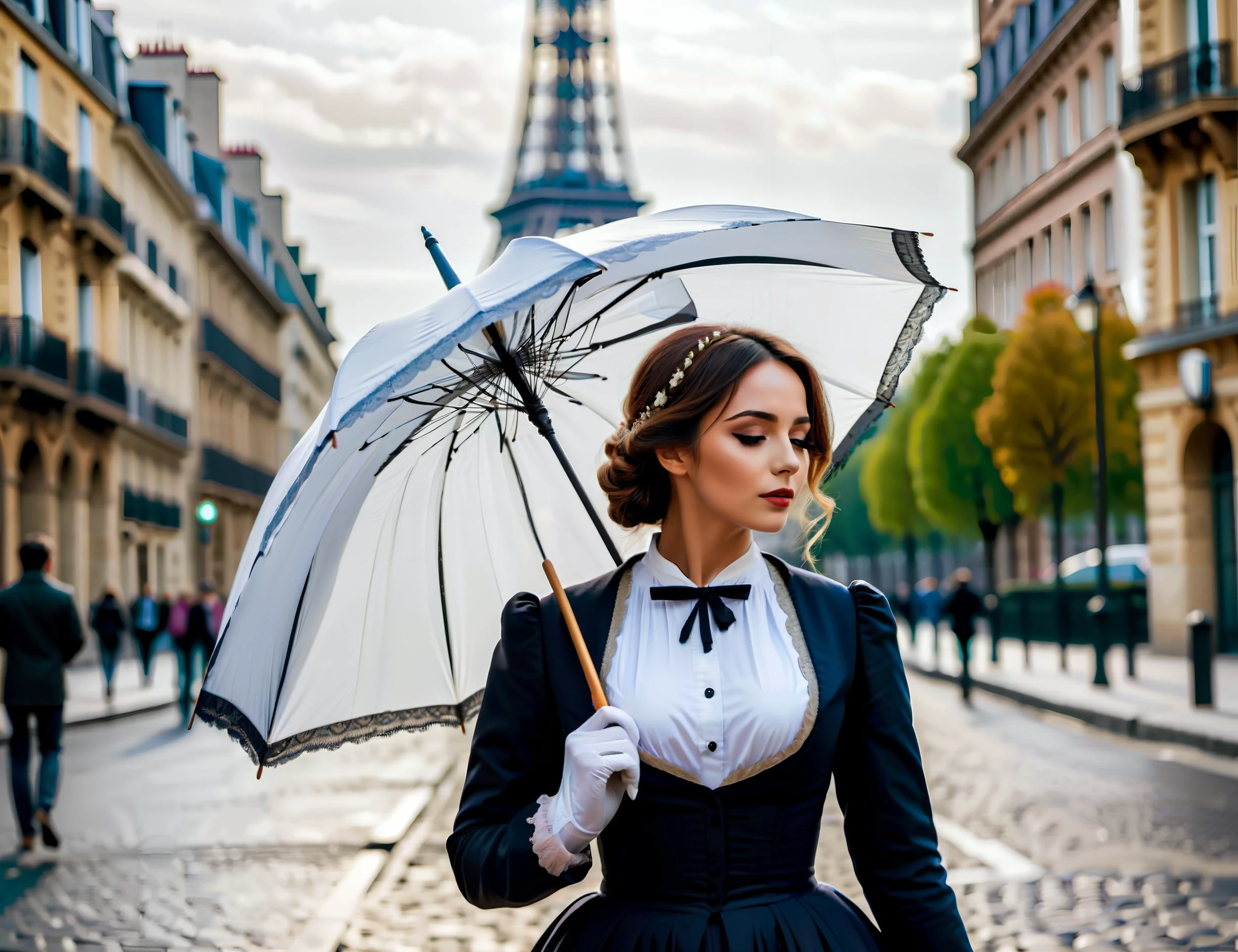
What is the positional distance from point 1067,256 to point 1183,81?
17.2m

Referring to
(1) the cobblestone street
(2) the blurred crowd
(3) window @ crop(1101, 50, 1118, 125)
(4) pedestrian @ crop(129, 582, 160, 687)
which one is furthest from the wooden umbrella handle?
(3) window @ crop(1101, 50, 1118, 125)

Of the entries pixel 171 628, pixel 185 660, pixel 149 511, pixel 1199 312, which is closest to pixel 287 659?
pixel 185 660

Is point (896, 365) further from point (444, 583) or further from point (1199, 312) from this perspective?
point (1199, 312)

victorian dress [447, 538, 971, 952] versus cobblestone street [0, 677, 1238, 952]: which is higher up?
victorian dress [447, 538, 971, 952]

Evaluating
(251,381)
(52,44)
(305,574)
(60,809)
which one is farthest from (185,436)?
(305,574)

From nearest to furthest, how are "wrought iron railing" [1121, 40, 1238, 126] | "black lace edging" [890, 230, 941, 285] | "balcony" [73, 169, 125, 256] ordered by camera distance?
"black lace edging" [890, 230, 941, 285] → "wrought iron railing" [1121, 40, 1238, 126] → "balcony" [73, 169, 125, 256]

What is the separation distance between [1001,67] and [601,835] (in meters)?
49.3

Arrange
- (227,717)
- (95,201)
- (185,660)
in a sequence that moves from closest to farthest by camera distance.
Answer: (227,717) → (185,660) → (95,201)

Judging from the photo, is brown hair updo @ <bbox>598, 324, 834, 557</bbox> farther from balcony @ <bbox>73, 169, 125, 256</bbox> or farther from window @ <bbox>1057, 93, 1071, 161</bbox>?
window @ <bbox>1057, 93, 1071, 161</bbox>

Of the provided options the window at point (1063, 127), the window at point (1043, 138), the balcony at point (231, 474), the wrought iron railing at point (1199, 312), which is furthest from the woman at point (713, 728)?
the window at point (1043, 138)

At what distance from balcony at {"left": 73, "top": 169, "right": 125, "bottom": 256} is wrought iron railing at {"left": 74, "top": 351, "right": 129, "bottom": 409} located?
2287mm

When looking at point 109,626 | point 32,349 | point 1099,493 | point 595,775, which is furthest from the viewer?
point 32,349

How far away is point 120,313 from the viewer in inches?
1435

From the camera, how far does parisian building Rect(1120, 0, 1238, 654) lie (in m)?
25.0
